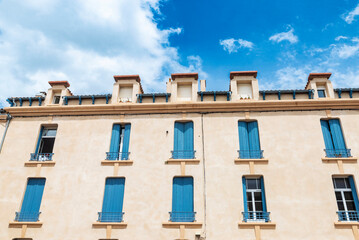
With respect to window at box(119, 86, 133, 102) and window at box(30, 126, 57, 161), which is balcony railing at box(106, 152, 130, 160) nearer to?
window at box(30, 126, 57, 161)

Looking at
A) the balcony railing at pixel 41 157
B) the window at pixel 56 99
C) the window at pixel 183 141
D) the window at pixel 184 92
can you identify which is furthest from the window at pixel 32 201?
the window at pixel 184 92

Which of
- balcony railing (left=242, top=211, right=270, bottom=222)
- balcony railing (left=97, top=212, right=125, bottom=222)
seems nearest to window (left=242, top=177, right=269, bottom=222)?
balcony railing (left=242, top=211, right=270, bottom=222)

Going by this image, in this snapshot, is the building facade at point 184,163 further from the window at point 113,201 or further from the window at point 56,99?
the window at point 56,99

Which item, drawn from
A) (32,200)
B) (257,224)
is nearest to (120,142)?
(32,200)

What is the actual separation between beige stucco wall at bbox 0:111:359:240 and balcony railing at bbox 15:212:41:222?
31 centimetres

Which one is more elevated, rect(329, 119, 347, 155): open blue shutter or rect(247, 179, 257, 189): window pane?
rect(329, 119, 347, 155): open blue shutter

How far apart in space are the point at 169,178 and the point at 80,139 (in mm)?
5377

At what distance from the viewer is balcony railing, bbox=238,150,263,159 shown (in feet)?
46.0

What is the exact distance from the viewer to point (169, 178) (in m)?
13.8

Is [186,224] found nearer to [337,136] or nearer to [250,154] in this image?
[250,154]

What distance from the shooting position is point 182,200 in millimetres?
13273

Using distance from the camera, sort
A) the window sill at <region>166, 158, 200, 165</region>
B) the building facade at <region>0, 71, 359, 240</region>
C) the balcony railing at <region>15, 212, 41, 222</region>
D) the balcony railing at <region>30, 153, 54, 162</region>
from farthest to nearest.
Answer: the balcony railing at <region>30, 153, 54, 162</region> → the window sill at <region>166, 158, 200, 165</region> → the balcony railing at <region>15, 212, 41, 222</region> → the building facade at <region>0, 71, 359, 240</region>

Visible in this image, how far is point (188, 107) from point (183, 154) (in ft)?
8.82

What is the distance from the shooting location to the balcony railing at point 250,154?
14.0m
